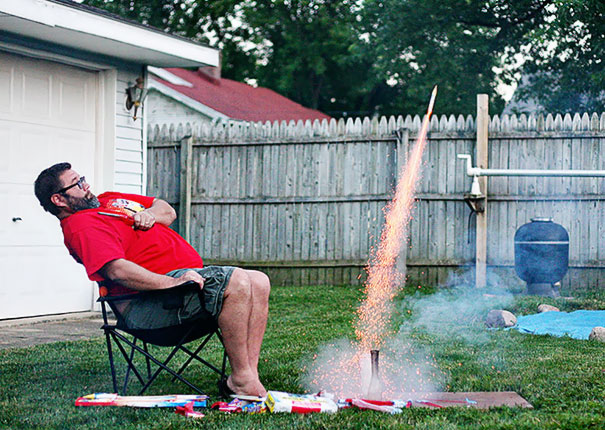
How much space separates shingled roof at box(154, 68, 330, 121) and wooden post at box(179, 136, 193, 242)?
7613 mm

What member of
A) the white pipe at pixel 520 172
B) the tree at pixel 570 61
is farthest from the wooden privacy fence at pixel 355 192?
the tree at pixel 570 61

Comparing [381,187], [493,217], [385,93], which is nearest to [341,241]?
[381,187]

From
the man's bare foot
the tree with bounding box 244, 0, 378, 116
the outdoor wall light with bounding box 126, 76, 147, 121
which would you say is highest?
the tree with bounding box 244, 0, 378, 116

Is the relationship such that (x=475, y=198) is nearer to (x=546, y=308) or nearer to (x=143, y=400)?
(x=546, y=308)

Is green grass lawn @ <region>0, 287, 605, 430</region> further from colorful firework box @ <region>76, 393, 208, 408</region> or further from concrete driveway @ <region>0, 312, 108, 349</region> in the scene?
concrete driveway @ <region>0, 312, 108, 349</region>

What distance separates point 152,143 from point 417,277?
4.06m

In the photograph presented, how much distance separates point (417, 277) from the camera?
9.87 m

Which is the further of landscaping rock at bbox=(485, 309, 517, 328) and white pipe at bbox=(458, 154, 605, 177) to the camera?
white pipe at bbox=(458, 154, 605, 177)

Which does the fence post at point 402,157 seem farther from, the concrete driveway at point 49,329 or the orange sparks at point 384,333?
the concrete driveway at point 49,329

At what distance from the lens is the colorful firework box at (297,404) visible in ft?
11.9

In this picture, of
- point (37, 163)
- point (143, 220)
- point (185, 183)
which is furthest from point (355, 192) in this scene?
point (143, 220)

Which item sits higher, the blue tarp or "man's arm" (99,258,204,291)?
"man's arm" (99,258,204,291)

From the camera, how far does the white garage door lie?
716cm

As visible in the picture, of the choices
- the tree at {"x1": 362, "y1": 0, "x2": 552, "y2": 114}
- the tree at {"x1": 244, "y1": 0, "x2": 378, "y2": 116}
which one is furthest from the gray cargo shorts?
the tree at {"x1": 244, "y1": 0, "x2": 378, "y2": 116}
